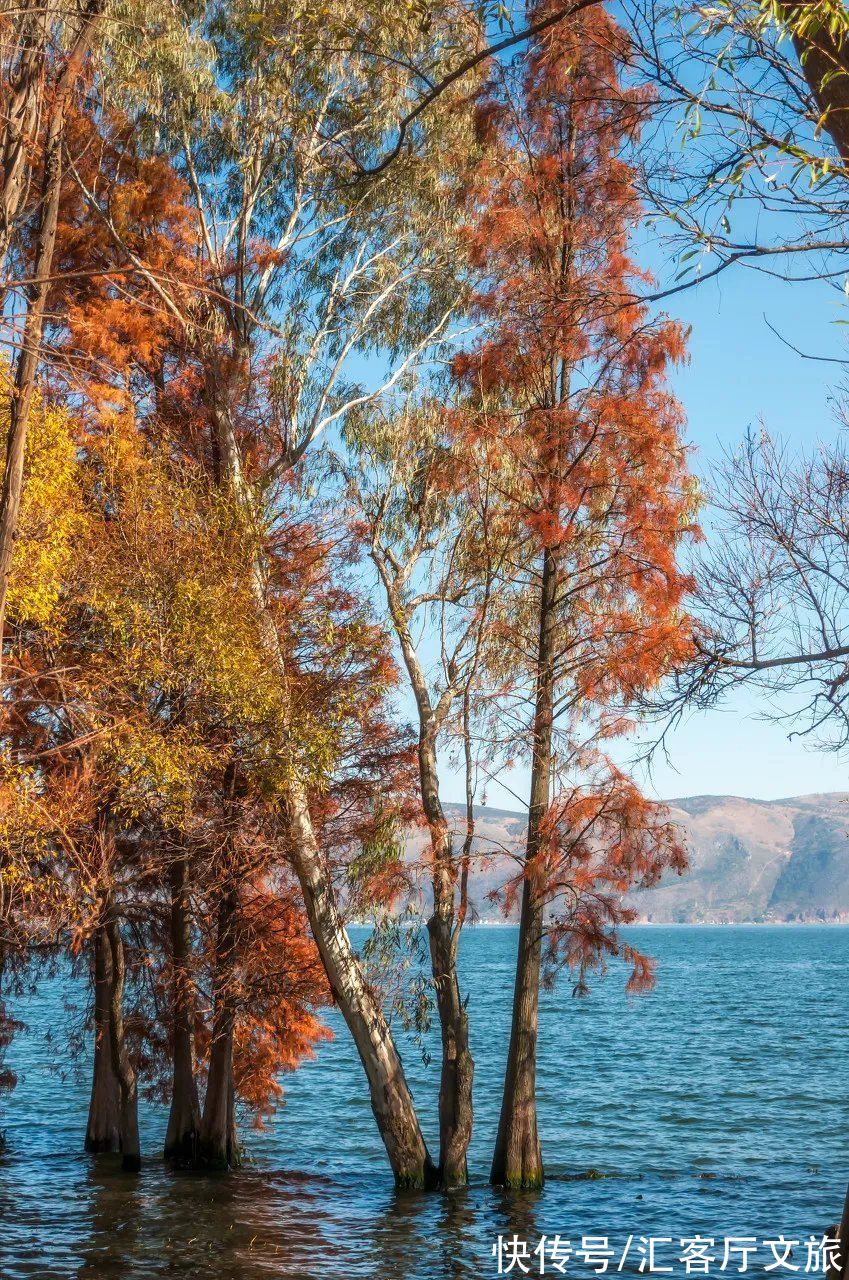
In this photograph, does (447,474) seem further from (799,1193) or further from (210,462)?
(799,1193)

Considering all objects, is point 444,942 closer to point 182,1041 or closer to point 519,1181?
point 519,1181

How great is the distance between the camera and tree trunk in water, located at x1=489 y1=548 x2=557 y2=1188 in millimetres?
15875

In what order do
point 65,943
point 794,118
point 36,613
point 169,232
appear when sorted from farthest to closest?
point 169,232 → point 65,943 → point 36,613 → point 794,118

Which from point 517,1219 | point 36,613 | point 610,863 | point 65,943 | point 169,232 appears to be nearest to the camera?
point 36,613

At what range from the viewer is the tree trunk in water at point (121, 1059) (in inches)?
622

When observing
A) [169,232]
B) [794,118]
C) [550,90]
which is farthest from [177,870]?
[794,118]

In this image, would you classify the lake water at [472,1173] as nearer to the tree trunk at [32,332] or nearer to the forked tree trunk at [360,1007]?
the forked tree trunk at [360,1007]

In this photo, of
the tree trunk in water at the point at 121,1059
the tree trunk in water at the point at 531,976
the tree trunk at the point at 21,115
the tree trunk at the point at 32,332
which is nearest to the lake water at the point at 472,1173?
the tree trunk in water at the point at 121,1059

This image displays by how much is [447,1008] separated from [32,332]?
11102 millimetres

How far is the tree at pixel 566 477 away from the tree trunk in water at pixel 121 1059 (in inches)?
195

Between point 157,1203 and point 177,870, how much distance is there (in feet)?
14.0

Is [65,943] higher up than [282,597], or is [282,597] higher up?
[282,597]

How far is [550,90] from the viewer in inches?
680

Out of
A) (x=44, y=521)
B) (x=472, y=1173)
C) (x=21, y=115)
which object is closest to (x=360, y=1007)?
(x=472, y=1173)
